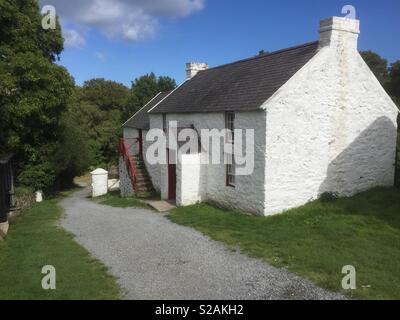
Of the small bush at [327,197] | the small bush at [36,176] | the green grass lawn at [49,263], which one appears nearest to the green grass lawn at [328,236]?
the small bush at [327,197]

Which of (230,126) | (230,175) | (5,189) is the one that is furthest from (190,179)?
(5,189)

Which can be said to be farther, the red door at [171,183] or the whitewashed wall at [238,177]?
the red door at [171,183]

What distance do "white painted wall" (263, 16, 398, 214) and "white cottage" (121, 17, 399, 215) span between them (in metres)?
0.03

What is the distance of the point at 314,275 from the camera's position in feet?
27.3

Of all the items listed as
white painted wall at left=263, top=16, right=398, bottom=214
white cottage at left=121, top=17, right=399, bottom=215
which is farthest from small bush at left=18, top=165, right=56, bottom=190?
white painted wall at left=263, top=16, right=398, bottom=214

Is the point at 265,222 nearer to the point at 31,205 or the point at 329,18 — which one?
the point at 329,18

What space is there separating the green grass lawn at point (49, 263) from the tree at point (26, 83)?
879cm

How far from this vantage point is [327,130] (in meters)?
14.2

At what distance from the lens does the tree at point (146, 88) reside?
38.2 m

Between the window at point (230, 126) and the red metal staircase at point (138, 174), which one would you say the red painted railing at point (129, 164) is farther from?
the window at point (230, 126)

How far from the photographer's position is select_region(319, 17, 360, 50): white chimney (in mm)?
13648

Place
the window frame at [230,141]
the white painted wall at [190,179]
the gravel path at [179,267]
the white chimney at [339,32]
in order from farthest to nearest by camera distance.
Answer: the white painted wall at [190,179] < the window frame at [230,141] < the white chimney at [339,32] < the gravel path at [179,267]

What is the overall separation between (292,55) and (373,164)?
540 centimetres

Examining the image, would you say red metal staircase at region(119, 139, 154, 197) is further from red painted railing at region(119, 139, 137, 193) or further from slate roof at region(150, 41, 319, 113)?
slate roof at region(150, 41, 319, 113)
